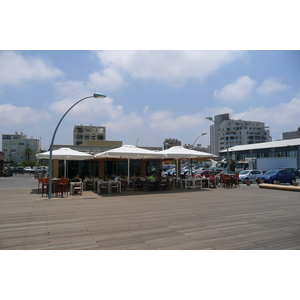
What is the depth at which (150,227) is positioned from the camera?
6.90 metres

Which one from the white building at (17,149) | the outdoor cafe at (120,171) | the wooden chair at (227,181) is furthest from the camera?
the white building at (17,149)

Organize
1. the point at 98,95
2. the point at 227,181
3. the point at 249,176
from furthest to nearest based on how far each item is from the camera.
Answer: the point at 249,176 → the point at 227,181 → the point at 98,95

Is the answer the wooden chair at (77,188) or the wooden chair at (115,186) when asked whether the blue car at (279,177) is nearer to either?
the wooden chair at (115,186)

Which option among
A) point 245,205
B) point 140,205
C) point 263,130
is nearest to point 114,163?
point 140,205

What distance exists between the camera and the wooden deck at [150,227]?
552 cm

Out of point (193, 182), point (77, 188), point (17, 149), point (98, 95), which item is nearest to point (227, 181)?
point (193, 182)

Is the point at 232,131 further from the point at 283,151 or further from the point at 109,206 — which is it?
the point at 109,206

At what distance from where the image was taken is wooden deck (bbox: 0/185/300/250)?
5.52m

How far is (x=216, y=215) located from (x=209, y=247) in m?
3.36

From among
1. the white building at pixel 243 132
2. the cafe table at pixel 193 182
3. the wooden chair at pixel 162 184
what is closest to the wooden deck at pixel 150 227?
the wooden chair at pixel 162 184

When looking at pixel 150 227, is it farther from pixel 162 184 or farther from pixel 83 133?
pixel 83 133

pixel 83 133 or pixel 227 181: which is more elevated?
pixel 83 133

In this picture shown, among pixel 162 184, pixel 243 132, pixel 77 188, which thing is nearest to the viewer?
pixel 77 188

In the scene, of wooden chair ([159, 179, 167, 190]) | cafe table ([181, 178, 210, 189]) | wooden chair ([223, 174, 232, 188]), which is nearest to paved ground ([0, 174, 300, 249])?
wooden chair ([159, 179, 167, 190])
